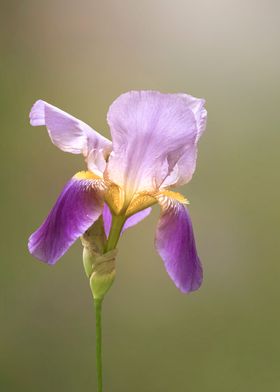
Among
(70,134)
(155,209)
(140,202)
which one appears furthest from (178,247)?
(155,209)

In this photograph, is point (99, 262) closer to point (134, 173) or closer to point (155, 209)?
point (134, 173)

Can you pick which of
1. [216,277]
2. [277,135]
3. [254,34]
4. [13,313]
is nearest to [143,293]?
[216,277]

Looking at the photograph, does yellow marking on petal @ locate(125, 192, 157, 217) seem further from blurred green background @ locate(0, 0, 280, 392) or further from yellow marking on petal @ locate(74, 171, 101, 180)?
blurred green background @ locate(0, 0, 280, 392)

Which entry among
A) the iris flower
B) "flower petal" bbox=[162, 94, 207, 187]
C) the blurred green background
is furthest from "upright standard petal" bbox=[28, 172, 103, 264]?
the blurred green background

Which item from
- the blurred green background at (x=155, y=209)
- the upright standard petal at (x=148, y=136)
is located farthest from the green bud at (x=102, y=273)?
the blurred green background at (x=155, y=209)

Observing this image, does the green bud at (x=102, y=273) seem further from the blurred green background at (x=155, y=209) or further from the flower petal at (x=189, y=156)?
the blurred green background at (x=155, y=209)

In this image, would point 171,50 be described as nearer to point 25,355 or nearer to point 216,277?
point 216,277
